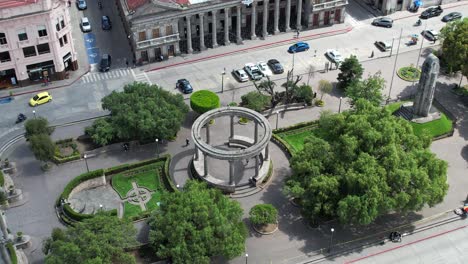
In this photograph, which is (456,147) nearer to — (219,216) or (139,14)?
(219,216)

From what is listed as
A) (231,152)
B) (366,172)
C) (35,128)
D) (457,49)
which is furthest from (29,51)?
(457,49)

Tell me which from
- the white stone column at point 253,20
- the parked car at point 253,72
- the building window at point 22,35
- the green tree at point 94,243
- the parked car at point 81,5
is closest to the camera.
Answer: the green tree at point 94,243

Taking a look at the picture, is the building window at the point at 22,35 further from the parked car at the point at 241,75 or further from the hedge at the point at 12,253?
the hedge at the point at 12,253

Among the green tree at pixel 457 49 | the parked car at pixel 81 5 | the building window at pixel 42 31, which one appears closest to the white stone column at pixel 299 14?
the green tree at pixel 457 49

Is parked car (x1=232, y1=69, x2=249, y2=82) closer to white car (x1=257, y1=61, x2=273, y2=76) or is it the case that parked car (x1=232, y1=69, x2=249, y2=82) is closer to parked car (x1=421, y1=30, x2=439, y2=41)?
white car (x1=257, y1=61, x2=273, y2=76)

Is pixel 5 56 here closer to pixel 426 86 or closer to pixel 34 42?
pixel 34 42
